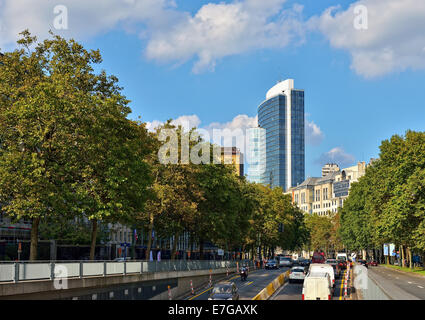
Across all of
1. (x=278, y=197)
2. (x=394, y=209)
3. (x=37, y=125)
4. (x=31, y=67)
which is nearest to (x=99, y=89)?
(x=31, y=67)

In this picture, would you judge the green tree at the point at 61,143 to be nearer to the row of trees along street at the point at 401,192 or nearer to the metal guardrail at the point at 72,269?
the metal guardrail at the point at 72,269

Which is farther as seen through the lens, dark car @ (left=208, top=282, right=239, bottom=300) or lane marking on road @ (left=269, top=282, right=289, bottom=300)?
lane marking on road @ (left=269, top=282, right=289, bottom=300)

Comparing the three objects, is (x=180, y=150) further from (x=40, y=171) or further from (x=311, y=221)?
(x=311, y=221)

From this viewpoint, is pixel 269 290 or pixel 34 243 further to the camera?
pixel 269 290

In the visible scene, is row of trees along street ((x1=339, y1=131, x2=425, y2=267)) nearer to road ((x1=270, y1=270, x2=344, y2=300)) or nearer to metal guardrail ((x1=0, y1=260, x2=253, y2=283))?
road ((x1=270, y1=270, x2=344, y2=300))

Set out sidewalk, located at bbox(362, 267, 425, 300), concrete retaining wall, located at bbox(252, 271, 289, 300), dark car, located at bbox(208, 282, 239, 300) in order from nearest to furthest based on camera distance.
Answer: concrete retaining wall, located at bbox(252, 271, 289, 300), sidewalk, located at bbox(362, 267, 425, 300), dark car, located at bbox(208, 282, 239, 300)

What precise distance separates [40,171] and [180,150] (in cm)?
2799

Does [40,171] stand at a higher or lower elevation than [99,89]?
lower

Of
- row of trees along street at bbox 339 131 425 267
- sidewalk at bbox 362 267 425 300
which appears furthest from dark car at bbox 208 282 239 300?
row of trees along street at bbox 339 131 425 267

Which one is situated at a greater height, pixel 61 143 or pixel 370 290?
pixel 61 143

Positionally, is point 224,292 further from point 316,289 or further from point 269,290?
point 316,289

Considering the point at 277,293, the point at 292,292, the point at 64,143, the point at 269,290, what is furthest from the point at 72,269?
the point at 292,292

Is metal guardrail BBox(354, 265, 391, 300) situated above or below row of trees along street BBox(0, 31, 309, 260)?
below

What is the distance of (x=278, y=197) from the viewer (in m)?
126
